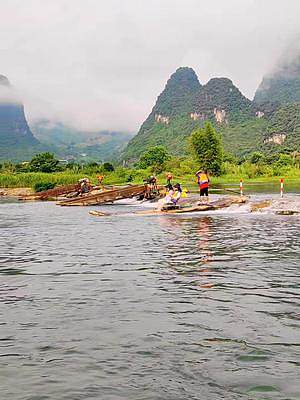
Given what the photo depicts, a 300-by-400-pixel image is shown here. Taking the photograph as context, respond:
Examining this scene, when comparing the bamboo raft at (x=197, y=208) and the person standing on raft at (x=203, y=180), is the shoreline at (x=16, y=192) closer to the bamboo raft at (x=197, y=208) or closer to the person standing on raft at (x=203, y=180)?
the bamboo raft at (x=197, y=208)

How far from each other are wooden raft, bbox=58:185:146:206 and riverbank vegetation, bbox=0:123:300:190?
2028 centimetres

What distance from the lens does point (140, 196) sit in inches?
1334

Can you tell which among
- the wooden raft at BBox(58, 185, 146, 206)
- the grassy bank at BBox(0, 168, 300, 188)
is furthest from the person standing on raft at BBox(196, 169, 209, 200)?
the grassy bank at BBox(0, 168, 300, 188)

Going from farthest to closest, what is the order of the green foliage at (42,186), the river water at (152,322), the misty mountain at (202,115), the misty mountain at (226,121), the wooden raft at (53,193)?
the misty mountain at (202,115)
the misty mountain at (226,121)
the green foliage at (42,186)
the wooden raft at (53,193)
the river water at (152,322)

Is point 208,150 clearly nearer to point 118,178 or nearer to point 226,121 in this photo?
point 118,178

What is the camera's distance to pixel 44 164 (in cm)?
6906

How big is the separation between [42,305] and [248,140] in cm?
15095

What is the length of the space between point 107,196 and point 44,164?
37.8 meters

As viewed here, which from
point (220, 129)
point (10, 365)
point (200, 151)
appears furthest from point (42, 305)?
point (220, 129)

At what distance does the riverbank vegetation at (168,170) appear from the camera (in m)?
56.8

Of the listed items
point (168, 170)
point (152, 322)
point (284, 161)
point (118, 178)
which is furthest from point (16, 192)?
point (152, 322)

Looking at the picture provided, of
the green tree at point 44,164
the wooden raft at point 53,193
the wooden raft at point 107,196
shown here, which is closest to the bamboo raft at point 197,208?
the wooden raft at point 107,196

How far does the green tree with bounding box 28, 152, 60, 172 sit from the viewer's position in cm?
6850

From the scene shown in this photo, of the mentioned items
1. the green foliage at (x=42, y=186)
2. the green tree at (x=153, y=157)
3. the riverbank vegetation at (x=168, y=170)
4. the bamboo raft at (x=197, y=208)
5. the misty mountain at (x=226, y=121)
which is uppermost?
the misty mountain at (x=226, y=121)
